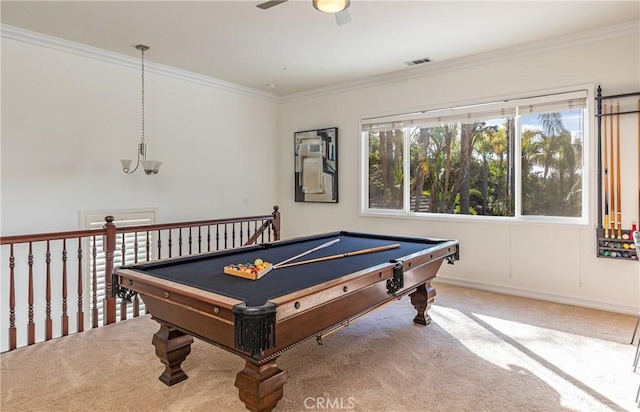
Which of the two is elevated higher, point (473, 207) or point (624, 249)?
point (473, 207)

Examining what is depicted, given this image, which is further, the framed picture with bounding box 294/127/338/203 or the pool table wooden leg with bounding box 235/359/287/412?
the framed picture with bounding box 294/127/338/203

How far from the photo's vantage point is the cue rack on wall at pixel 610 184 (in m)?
3.65

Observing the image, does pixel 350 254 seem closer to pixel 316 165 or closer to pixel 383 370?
pixel 383 370

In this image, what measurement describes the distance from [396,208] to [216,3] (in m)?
3.42

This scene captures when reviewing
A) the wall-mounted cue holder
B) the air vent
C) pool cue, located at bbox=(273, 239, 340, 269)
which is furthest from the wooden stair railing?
the wall-mounted cue holder

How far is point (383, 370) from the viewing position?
2.57 metres

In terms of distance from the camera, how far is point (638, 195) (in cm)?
358

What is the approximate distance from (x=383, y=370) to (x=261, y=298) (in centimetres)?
122

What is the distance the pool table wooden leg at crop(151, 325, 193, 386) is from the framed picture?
378cm

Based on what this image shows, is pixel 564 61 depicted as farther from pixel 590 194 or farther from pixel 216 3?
pixel 216 3

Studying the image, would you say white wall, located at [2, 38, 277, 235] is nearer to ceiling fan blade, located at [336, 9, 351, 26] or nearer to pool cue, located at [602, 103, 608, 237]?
ceiling fan blade, located at [336, 9, 351, 26]

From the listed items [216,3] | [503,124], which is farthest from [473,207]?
[216,3]

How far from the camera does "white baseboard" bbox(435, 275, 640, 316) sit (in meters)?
3.72

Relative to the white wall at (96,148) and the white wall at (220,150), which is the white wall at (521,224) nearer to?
the white wall at (220,150)
